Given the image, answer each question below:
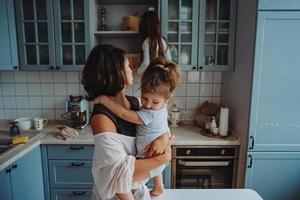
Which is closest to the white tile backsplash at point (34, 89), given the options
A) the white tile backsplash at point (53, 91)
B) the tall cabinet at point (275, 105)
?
the white tile backsplash at point (53, 91)

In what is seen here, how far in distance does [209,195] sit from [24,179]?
1.36m

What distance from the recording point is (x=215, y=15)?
1977 millimetres

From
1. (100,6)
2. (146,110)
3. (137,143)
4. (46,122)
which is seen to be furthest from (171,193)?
(100,6)

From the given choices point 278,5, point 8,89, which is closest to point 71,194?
point 8,89

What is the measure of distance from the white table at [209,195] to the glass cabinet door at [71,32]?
1.37 meters

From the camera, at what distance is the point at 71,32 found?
6.50 ft

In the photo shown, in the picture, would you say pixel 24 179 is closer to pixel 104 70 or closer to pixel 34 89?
pixel 34 89

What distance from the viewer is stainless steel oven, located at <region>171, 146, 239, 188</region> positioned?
1.89 meters

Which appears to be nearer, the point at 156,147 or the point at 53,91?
the point at 156,147

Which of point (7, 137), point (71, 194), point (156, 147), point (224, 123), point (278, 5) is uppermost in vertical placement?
point (278, 5)

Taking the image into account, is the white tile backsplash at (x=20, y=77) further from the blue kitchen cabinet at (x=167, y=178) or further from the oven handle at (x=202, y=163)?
the oven handle at (x=202, y=163)

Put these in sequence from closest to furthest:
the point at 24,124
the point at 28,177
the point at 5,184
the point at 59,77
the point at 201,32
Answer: the point at 5,184
the point at 28,177
the point at 201,32
the point at 24,124
the point at 59,77

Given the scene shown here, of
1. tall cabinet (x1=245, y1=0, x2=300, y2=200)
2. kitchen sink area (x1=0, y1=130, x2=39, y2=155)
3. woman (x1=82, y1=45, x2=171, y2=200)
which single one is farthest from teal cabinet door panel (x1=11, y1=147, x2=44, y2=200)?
tall cabinet (x1=245, y1=0, x2=300, y2=200)

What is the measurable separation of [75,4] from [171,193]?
5.50ft
